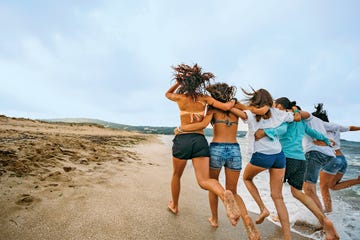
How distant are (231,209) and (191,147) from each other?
3.47 ft

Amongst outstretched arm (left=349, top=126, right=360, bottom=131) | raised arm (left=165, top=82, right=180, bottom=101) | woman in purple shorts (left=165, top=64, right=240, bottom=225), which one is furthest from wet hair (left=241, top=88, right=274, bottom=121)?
outstretched arm (left=349, top=126, right=360, bottom=131)

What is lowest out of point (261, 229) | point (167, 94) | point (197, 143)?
point (261, 229)

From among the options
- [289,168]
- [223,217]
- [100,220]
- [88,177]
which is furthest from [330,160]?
[88,177]

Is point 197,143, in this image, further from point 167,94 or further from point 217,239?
point 217,239

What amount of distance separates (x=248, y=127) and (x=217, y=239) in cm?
159

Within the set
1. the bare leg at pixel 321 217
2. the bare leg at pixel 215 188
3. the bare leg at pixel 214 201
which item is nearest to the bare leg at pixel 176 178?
the bare leg at pixel 215 188

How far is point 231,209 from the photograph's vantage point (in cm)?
242

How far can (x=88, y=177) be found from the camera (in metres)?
4.68

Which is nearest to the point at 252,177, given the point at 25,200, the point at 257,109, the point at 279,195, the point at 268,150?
the point at 279,195

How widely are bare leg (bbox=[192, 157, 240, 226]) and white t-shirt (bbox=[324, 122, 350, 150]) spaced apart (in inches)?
112

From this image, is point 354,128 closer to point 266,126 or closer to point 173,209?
point 266,126

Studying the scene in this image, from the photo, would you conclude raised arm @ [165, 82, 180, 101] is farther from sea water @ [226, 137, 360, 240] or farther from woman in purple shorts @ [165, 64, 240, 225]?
sea water @ [226, 137, 360, 240]

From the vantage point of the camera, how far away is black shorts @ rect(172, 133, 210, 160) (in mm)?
3215

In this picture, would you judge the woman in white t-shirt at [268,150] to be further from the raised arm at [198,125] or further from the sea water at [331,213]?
the sea water at [331,213]
